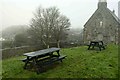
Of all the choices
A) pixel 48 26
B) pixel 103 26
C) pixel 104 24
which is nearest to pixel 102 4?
pixel 104 24

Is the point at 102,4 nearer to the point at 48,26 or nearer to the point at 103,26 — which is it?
the point at 103,26

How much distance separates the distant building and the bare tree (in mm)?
6668

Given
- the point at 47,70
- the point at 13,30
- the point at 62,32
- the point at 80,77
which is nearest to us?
the point at 80,77

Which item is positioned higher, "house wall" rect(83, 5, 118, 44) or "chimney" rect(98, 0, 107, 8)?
"chimney" rect(98, 0, 107, 8)

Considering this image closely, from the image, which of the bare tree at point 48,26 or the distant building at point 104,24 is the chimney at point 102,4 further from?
the bare tree at point 48,26

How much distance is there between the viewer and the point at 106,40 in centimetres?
4272

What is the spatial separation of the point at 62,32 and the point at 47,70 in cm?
3489

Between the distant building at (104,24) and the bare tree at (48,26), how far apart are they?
667 cm

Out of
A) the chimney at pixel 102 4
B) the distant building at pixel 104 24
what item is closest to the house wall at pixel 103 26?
the distant building at pixel 104 24

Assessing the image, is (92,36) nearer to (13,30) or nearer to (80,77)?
(13,30)

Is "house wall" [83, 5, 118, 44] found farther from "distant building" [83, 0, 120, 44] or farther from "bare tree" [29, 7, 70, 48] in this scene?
"bare tree" [29, 7, 70, 48]

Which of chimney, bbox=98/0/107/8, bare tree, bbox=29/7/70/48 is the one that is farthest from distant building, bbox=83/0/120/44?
bare tree, bbox=29/7/70/48

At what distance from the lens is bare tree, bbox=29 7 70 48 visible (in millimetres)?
42188

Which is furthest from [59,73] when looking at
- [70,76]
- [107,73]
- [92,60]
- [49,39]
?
[49,39]
